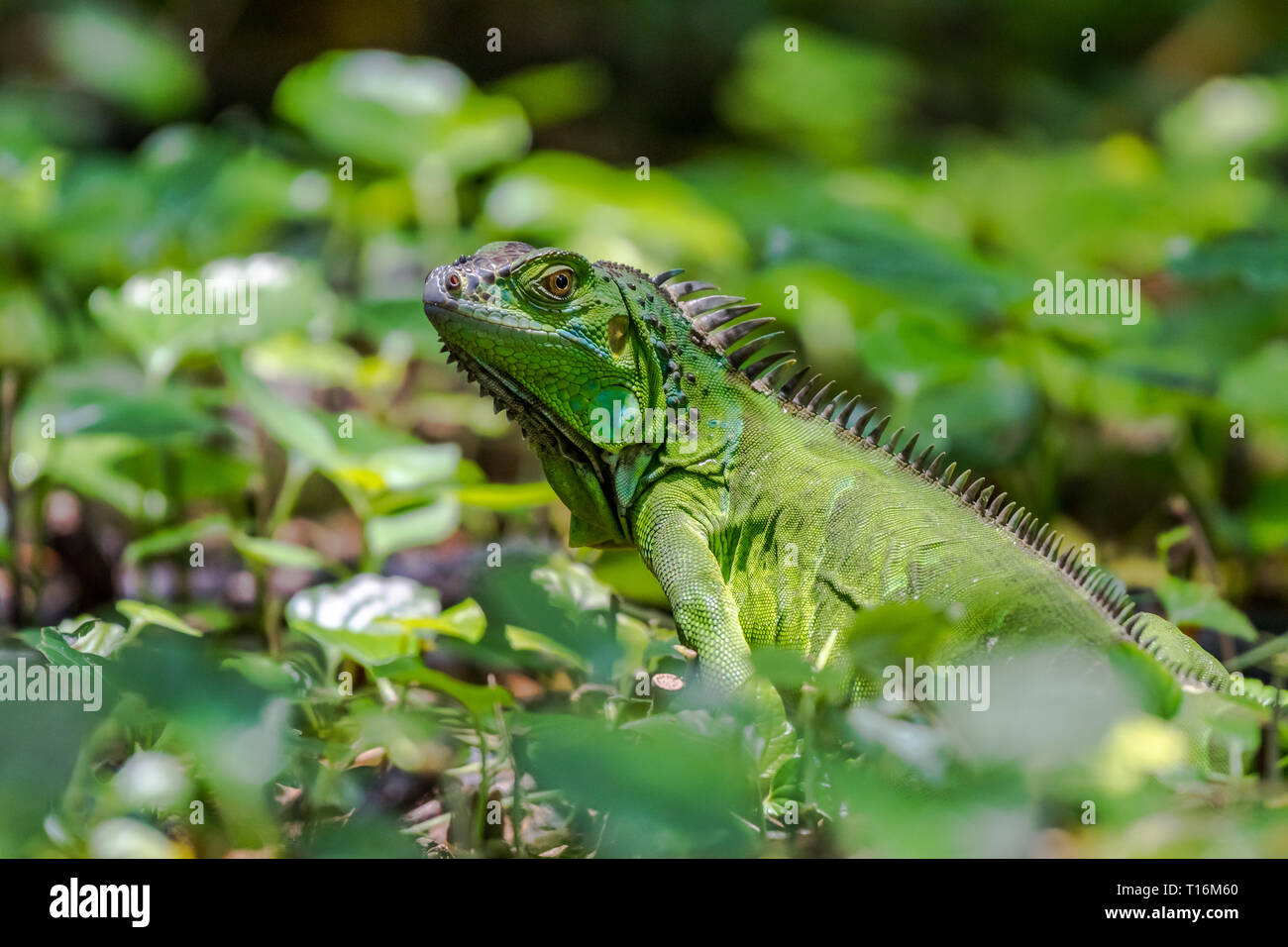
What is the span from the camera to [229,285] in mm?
4902

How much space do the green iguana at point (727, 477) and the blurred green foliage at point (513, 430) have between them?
0.33 metres

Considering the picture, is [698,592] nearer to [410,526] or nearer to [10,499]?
[410,526]

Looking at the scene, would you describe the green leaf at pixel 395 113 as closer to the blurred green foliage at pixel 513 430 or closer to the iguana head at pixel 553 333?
the blurred green foliage at pixel 513 430

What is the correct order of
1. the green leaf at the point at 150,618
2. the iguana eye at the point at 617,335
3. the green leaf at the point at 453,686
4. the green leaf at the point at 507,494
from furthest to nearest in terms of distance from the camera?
the green leaf at the point at 507,494, the iguana eye at the point at 617,335, the green leaf at the point at 150,618, the green leaf at the point at 453,686

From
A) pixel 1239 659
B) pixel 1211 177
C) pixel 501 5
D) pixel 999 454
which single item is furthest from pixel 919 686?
pixel 501 5

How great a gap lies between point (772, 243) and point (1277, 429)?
2993 mm

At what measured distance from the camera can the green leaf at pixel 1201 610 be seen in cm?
366

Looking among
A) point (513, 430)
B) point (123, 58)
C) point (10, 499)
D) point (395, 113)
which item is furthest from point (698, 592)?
point (123, 58)

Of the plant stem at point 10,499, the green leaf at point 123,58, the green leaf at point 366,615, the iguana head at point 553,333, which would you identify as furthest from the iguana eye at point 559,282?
the green leaf at point 123,58

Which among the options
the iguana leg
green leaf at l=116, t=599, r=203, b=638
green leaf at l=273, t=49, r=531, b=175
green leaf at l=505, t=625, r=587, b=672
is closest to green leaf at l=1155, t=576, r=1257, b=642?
the iguana leg

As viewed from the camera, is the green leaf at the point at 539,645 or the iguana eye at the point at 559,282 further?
the iguana eye at the point at 559,282

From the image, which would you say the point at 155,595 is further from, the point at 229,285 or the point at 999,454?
the point at 999,454

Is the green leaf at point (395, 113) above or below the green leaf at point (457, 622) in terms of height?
above

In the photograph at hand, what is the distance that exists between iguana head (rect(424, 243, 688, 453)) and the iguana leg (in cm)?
33
